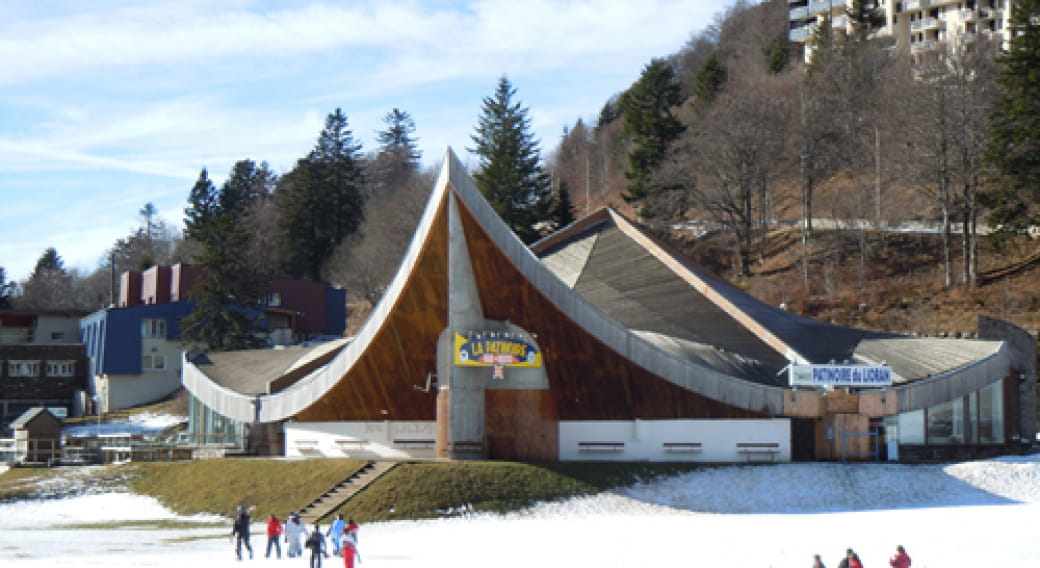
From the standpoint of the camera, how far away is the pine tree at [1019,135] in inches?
2064

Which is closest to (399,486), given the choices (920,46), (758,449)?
(758,449)

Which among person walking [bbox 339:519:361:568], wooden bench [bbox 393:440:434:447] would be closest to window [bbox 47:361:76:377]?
wooden bench [bbox 393:440:434:447]

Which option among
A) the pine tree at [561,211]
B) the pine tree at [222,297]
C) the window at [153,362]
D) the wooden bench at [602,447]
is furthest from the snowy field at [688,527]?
the pine tree at [561,211]

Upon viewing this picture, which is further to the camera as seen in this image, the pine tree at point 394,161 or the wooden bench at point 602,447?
the pine tree at point 394,161

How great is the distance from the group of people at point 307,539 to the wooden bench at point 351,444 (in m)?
9.49

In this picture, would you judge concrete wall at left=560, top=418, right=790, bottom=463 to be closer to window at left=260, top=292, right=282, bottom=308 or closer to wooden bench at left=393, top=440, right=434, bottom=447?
wooden bench at left=393, top=440, right=434, bottom=447

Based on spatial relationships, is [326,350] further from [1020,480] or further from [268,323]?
[268,323]

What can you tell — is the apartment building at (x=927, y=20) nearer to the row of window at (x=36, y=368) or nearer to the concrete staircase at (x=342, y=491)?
the row of window at (x=36, y=368)

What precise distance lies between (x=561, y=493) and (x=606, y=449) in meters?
4.33

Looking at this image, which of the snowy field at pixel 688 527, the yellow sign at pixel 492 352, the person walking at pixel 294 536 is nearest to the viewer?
the snowy field at pixel 688 527

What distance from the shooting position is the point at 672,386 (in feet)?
109

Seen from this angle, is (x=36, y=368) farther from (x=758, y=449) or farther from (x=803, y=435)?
(x=803, y=435)

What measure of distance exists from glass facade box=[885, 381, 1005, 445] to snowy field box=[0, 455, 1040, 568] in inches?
76.9

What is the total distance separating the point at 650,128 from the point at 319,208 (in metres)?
28.7
